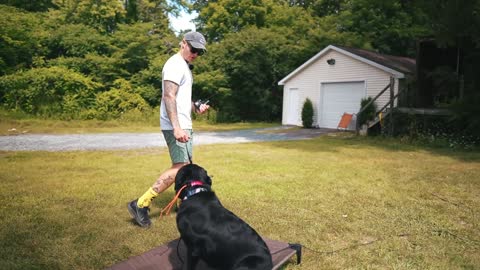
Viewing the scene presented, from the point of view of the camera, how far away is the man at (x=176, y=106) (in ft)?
12.1

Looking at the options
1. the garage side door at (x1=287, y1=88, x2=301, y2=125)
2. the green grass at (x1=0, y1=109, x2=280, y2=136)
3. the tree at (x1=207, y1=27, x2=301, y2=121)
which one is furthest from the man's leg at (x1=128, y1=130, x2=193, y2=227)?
the tree at (x1=207, y1=27, x2=301, y2=121)

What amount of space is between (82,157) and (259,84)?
1603 cm

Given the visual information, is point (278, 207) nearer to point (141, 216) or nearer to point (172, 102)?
point (141, 216)

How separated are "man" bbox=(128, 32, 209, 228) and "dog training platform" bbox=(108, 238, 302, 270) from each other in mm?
726

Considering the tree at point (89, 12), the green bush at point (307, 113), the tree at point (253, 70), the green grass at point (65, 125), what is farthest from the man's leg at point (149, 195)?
the tree at point (89, 12)

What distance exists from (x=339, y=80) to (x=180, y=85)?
14.8 meters

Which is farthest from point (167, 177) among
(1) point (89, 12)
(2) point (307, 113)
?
(1) point (89, 12)

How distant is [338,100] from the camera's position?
17.6 m

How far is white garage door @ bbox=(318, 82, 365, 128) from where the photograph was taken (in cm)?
1686

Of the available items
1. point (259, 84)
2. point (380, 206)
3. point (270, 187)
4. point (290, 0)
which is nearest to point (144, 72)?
point (259, 84)

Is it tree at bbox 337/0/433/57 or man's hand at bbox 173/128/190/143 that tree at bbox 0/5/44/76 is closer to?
man's hand at bbox 173/128/190/143

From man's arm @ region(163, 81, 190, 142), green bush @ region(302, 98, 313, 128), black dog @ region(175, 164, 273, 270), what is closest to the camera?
black dog @ region(175, 164, 273, 270)

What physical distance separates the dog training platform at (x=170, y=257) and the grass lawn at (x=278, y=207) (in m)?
0.15

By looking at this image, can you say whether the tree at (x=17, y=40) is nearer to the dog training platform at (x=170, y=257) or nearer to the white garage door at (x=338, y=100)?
the white garage door at (x=338, y=100)
